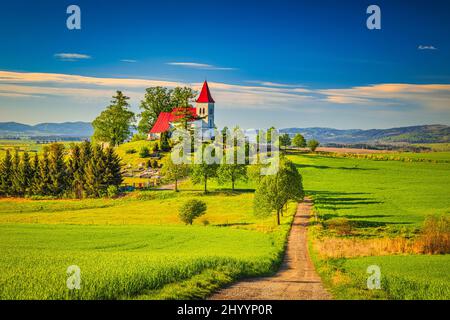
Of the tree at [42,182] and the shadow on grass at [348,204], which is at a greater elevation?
the tree at [42,182]

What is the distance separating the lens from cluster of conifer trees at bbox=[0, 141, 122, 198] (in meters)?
79.2

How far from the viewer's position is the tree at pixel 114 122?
10812cm

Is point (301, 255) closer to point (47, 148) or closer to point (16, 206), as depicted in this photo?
point (16, 206)

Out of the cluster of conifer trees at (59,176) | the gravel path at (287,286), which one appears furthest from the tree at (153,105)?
the gravel path at (287,286)

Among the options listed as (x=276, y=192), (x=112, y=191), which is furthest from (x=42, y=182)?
(x=276, y=192)

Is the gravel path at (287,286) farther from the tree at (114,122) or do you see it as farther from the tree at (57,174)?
the tree at (114,122)

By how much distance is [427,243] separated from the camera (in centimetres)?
3731

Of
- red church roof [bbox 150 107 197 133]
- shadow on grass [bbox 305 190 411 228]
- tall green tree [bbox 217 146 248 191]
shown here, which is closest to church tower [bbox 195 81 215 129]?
red church roof [bbox 150 107 197 133]

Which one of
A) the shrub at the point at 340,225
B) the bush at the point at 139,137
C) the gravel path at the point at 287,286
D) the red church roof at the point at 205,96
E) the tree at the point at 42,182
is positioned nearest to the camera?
the gravel path at the point at 287,286

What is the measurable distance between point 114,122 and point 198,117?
72.0ft

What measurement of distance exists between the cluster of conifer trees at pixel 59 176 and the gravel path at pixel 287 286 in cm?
5029
